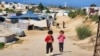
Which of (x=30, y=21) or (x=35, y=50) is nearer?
(x=35, y=50)

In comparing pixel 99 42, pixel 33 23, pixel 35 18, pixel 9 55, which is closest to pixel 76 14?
pixel 35 18

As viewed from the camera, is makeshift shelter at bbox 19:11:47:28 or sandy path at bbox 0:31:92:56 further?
makeshift shelter at bbox 19:11:47:28

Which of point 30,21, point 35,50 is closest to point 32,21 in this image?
point 30,21

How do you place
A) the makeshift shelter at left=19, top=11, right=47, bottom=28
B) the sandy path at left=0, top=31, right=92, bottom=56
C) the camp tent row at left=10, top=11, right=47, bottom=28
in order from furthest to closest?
the makeshift shelter at left=19, top=11, right=47, bottom=28 → the camp tent row at left=10, top=11, right=47, bottom=28 → the sandy path at left=0, top=31, right=92, bottom=56

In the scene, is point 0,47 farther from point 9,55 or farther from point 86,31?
point 86,31

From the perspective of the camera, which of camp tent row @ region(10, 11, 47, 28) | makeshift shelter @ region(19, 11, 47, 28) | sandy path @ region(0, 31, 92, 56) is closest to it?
sandy path @ region(0, 31, 92, 56)

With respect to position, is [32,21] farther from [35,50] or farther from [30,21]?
[35,50]

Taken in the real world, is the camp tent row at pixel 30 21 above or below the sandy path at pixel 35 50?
below

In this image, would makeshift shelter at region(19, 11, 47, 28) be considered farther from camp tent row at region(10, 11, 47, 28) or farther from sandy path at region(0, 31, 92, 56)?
sandy path at region(0, 31, 92, 56)

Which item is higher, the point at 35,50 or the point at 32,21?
the point at 35,50

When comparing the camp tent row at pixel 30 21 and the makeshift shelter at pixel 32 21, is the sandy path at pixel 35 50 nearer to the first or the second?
the camp tent row at pixel 30 21

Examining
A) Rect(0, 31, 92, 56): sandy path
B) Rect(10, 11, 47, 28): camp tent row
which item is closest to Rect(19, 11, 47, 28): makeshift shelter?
Rect(10, 11, 47, 28): camp tent row

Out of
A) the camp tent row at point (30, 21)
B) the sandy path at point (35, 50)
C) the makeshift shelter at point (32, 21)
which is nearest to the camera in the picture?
the sandy path at point (35, 50)

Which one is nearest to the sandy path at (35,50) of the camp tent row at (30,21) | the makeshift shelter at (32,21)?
the camp tent row at (30,21)
